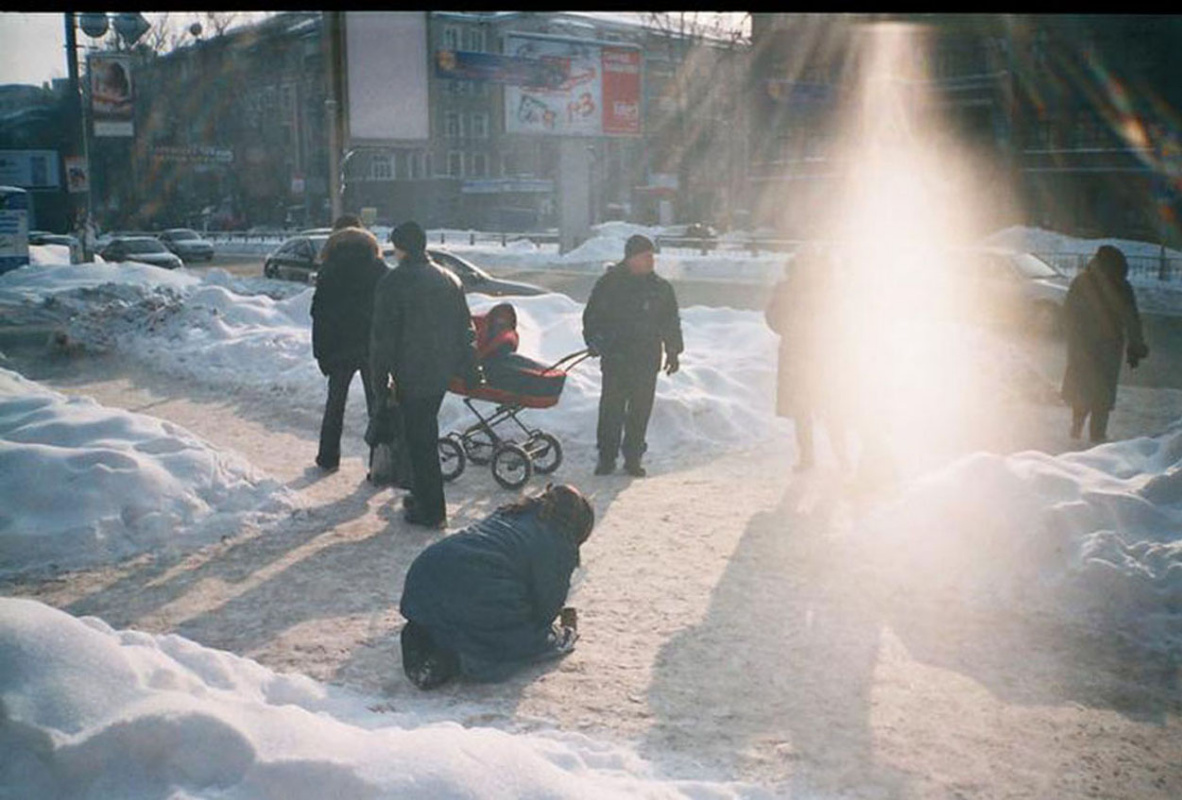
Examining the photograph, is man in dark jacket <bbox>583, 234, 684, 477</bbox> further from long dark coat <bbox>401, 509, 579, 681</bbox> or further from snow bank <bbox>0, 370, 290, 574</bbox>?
long dark coat <bbox>401, 509, 579, 681</bbox>

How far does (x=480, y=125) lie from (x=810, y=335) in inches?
2747

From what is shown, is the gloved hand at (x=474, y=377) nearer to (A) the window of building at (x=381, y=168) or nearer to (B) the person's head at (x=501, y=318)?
(B) the person's head at (x=501, y=318)

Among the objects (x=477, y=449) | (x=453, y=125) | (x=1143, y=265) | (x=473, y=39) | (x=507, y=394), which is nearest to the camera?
(x=507, y=394)

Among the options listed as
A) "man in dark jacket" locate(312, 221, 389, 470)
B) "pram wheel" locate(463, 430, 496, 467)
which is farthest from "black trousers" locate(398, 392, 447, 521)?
"pram wheel" locate(463, 430, 496, 467)

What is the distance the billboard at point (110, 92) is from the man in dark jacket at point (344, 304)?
2337 cm

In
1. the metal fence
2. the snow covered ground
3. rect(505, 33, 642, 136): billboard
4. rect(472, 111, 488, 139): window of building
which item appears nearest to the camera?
the snow covered ground

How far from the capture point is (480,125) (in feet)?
247

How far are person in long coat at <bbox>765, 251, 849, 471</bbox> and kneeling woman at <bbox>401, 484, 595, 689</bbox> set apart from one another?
4.00 m

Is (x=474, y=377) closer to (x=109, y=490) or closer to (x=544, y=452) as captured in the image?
(x=544, y=452)

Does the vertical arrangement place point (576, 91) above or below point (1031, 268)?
above

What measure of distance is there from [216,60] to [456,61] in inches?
1456

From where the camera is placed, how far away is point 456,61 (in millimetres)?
38125

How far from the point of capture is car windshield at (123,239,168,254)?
35.0m

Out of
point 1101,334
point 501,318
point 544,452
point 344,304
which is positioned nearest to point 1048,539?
point 544,452
